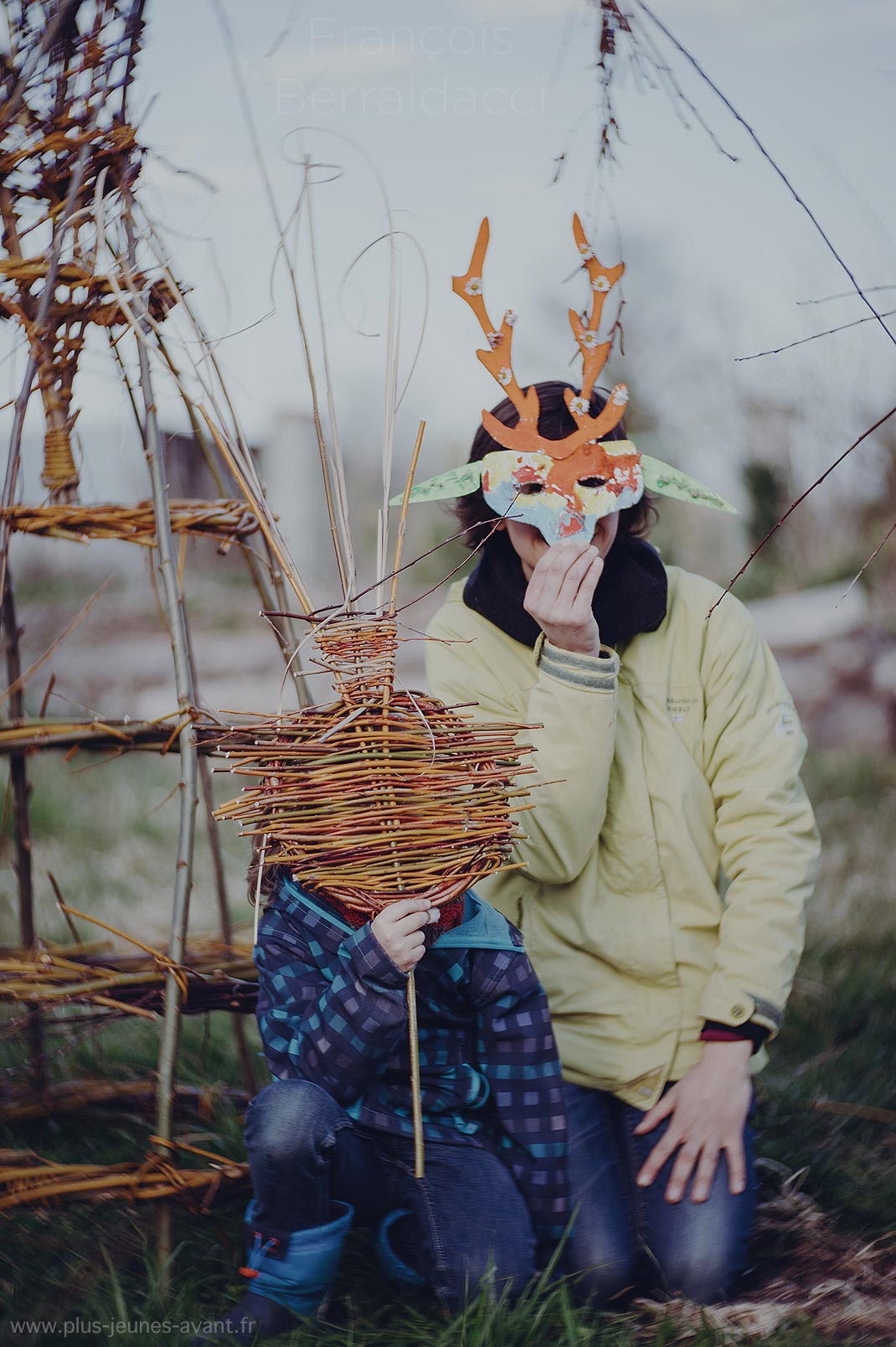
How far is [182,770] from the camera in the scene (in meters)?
1.86

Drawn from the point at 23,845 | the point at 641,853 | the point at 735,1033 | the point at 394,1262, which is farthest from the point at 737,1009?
the point at 23,845

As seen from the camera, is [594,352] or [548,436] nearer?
[594,352]

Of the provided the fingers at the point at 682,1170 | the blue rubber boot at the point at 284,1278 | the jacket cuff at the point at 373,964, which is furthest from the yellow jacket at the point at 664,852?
the blue rubber boot at the point at 284,1278

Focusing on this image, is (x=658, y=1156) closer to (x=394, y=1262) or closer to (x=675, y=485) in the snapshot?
(x=394, y=1262)

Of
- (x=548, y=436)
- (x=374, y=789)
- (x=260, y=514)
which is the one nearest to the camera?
(x=374, y=789)

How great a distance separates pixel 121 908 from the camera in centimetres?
385

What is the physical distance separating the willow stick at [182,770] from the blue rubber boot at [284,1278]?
0.20 m

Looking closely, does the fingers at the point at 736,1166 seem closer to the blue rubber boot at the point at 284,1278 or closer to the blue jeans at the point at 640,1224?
the blue jeans at the point at 640,1224

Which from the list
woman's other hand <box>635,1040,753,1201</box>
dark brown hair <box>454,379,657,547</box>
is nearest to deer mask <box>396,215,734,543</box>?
dark brown hair <box>454,379,657,547</box>

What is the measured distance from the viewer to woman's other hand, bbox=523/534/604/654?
183 cm

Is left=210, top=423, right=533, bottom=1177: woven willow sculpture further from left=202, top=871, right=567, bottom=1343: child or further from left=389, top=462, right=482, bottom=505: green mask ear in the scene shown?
left=389, top=462, right=482, bottom=505: green mask ear

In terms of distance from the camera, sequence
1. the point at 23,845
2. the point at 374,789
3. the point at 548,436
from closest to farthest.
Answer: the point at 374,789 → the point at 548,436 → the point at 23,845

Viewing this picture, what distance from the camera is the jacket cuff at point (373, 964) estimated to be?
1562 mm

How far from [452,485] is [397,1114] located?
41.4 inches
